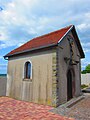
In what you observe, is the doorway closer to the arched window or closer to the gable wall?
the gable wall

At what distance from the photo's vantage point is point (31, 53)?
453 inches

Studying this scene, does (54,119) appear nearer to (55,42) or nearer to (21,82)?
(55,42)

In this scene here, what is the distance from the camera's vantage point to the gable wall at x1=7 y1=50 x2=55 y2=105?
1001cm

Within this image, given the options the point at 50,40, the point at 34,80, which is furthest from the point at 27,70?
the point at 50,40

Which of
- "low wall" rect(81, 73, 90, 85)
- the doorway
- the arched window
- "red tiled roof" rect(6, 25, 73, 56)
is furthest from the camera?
"low wall" rect(81, 73, 90, 85)

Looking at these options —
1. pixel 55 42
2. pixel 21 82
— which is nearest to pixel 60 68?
pixel 55 42

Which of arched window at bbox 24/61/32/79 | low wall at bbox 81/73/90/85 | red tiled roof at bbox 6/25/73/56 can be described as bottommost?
low wall at bbox 81/73/90/85

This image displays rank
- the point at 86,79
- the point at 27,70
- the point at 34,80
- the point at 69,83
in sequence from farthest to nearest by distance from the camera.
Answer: the point at 86,79 < the point at 27,70 < the point at 69,83 < the point at 34,80

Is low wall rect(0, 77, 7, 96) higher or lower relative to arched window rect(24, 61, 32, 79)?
lower

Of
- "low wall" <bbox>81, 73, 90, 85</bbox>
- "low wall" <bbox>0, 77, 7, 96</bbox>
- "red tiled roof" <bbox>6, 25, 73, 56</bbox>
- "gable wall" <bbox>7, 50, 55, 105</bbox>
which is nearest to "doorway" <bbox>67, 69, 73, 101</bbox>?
"gable wall" <bbox>7, 50, 55, 105</bbox>

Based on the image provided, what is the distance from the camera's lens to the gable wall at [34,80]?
32.8 feet

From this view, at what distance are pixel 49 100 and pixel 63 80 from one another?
1.78 metres

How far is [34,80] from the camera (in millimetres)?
10898

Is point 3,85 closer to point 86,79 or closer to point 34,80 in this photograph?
point 34,80
